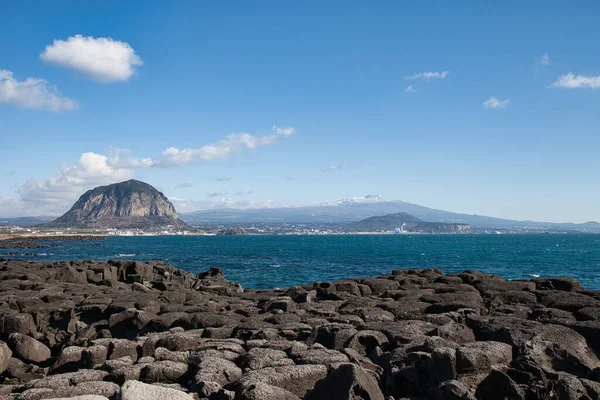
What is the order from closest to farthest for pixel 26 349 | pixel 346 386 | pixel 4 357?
pixel 346 386 → pixel 4 357 → pixel 26 349

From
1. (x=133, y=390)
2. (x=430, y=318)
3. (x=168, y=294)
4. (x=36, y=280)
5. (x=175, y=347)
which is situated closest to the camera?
(x=133, y=390)

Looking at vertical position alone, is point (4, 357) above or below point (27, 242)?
above

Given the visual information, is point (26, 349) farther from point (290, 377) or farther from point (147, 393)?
point (290, 377)

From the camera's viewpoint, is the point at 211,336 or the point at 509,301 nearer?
the point at 211,336

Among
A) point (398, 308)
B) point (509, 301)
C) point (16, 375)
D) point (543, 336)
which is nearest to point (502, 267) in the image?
point (509, 301)

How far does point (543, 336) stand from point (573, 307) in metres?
6.38

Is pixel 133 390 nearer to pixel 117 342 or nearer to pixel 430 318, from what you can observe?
pixel 117 342

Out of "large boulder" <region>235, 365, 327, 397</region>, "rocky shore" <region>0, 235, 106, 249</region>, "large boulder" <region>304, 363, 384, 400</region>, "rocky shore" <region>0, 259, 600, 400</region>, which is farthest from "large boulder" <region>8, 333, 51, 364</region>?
"rocky shore" <region>0, 235, 106, 249</region>

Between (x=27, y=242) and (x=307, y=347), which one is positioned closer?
(x=307, y=347)

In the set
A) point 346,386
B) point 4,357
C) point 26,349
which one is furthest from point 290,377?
point 26,349

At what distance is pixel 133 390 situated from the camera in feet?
26.0

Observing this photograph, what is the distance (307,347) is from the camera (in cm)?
1141

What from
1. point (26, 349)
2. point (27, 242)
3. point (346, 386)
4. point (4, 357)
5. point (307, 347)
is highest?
point (346, 386)

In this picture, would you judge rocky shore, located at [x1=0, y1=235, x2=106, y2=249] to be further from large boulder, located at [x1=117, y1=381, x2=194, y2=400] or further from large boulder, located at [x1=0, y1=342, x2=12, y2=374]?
large boulder, located at [x1=117, y1=381, x2=194, y2=400]
